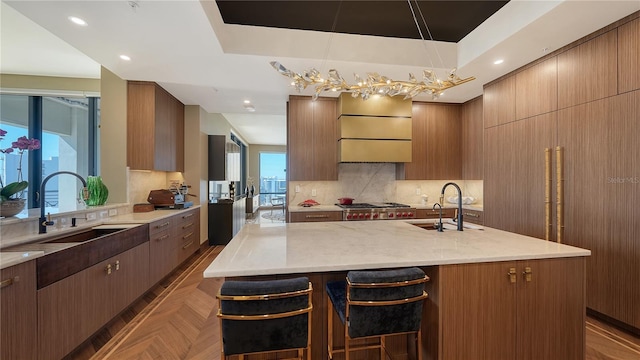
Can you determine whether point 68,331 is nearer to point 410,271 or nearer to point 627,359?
point 410,271

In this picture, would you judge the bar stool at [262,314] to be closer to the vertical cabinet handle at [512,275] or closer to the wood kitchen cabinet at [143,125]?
the vertical cabinet handle at [512,275]

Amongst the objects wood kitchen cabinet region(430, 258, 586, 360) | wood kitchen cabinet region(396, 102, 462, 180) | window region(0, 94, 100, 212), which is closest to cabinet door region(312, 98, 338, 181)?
wood kitchen cabinet region(396, 102, 462, 180)

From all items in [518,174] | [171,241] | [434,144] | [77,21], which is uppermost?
[77,21]

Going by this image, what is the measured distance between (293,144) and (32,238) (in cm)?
290

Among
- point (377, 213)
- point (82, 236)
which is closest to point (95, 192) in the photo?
point (82, 236)

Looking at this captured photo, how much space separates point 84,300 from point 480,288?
9.40ft

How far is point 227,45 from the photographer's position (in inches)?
102

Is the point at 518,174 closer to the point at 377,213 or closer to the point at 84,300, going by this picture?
the point at 377,213

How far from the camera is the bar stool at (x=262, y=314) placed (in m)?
1.17

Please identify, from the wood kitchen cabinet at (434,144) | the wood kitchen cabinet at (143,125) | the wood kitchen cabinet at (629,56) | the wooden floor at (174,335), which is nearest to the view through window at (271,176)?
the wood kitchen cabinet at (434,144)

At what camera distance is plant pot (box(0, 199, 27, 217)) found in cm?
190

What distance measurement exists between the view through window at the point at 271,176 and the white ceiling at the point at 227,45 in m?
7.15

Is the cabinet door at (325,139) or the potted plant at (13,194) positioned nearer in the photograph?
the potted plant at (13,194)

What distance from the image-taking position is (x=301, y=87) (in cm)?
214
